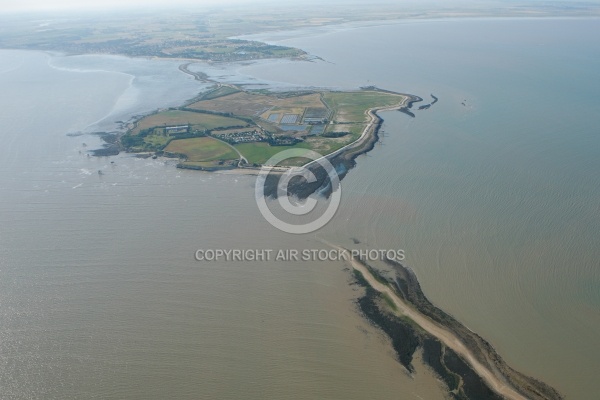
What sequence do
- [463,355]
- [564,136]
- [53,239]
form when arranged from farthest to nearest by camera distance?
[564,136] → [53,239] → [463,355]

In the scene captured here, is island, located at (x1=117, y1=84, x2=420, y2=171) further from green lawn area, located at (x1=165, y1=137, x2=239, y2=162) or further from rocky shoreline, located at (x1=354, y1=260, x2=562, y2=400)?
rocky shoreline, located at (x1=354, y1=260, x2=562, y2=400)

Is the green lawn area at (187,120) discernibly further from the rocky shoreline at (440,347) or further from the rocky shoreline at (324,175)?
the rocky shoreline at (440,347)

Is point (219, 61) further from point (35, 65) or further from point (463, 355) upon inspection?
point (463, 355)

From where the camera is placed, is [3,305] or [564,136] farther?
[564,136]

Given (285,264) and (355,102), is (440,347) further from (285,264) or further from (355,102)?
(355,102)

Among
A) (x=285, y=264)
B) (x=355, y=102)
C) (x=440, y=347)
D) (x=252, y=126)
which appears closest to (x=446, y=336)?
(x=440, y=347)

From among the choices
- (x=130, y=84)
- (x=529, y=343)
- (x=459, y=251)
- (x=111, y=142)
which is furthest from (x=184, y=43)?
(x=529, y=343)

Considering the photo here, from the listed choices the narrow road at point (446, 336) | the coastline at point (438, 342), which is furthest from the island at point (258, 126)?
the coastline at point (438, 342)
